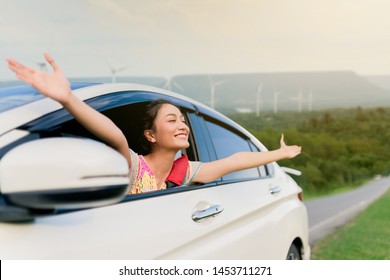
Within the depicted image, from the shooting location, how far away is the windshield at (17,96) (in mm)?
1439

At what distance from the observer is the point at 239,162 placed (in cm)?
219

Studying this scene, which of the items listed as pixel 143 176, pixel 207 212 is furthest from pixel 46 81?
pixel 207 212

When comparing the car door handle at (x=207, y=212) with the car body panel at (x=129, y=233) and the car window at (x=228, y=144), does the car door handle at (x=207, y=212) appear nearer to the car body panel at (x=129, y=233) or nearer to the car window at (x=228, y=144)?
the car body panel at (x=129, y=233)

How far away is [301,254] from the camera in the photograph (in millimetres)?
2695

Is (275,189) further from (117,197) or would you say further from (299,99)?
(117,197)

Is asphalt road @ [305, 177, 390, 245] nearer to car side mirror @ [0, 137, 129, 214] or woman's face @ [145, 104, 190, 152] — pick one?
woman's face @ [145, 104, 190, 152]

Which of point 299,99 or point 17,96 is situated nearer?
point 17,96

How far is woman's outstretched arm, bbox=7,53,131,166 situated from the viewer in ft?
4.25

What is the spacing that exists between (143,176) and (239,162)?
50 centimetres

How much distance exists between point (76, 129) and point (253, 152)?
967 millimetres

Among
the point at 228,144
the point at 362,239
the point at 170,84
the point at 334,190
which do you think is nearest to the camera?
the point at 228,144

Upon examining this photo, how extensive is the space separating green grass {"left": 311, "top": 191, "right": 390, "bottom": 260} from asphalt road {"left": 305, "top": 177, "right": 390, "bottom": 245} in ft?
0.32
